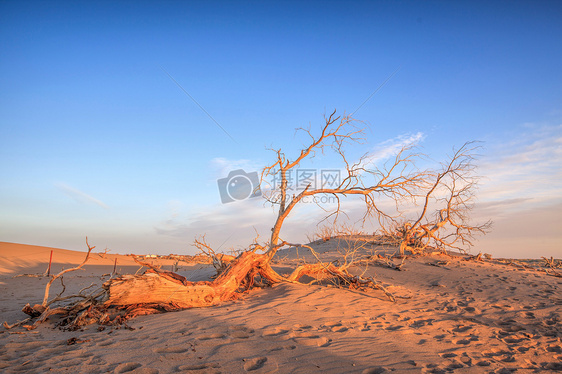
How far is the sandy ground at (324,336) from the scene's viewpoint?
12.1 feet

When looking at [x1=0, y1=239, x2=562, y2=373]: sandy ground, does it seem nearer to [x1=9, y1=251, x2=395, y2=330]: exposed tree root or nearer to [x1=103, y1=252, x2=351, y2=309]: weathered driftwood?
[x1=9, y1=251, x2=395, y2=330]: exposed tree root

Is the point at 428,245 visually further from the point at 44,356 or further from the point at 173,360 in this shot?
the point at 44,356

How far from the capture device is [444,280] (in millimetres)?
8781

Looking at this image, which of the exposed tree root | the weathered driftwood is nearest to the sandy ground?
the exposed tree root

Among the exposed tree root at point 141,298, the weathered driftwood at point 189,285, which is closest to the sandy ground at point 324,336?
the exposed tree root at point 141,298

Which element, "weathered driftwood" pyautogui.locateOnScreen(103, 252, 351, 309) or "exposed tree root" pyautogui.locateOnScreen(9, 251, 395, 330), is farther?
"weathered driftwood" pyautogui.locateOnScreen(103, 252, 351, 309)

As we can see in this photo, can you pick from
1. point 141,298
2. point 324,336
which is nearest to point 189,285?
point 141,298

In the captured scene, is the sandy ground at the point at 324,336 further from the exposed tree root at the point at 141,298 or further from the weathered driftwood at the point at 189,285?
the weathered driftwood at the point at 189,285

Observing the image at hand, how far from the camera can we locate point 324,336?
4559 mm

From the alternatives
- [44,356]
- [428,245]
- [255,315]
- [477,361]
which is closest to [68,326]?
[44,356]

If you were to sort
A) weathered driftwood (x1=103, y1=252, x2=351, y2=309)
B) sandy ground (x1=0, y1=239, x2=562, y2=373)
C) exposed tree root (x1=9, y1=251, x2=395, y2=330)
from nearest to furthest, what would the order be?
sandy ground (x1=0, y1=239, x2=562, y2=373), exposed tree root (x1=9, y1=251, x2=395, y2=330), weathered driftwood (x1=103, y1=252, x2=351, y2=309)

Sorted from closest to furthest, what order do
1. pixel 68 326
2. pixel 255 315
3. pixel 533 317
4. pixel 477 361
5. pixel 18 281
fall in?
pixel 477 361, pixel 68 326, pixel 255 315, pixel 533 317, pixel 18 281

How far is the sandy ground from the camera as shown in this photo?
145 inches

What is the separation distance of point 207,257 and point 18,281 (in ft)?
31.3
